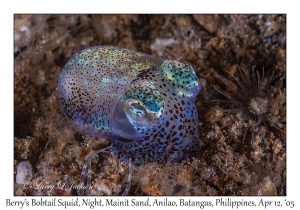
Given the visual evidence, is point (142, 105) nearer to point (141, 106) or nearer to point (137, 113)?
point (141, 106)

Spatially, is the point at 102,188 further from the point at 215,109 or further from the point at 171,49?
the point at 171,49

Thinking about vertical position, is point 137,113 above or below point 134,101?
below

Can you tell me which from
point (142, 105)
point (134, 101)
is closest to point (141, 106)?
point (142, 105)

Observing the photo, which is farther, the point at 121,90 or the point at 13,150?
the point at 13,150

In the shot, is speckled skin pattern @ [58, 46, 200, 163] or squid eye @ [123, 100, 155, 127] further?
speckled skin pattern @ [58, 46, 200, 163]

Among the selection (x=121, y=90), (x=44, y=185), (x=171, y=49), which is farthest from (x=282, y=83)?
(x=44, y=185)

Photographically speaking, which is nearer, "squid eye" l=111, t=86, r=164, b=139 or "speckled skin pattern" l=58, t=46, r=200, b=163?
"squid eye" l=111, t=86, r=164, b=139

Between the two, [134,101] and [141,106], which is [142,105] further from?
[134,101]

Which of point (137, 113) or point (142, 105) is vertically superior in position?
point (142, 105)
